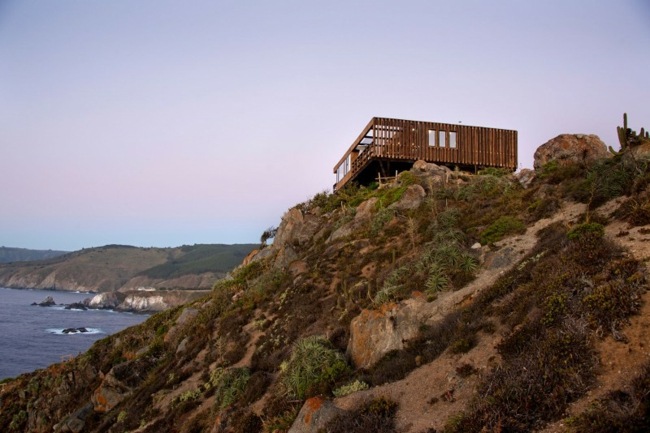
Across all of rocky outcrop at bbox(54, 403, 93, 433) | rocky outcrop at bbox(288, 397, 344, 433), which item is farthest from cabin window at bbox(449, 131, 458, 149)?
rocky outcrop at bbox(54, 403, 93, 433)

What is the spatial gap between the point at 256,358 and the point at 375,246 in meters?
8.80

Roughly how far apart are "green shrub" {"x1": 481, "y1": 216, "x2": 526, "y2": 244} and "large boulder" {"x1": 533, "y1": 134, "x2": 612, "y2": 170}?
31.6 feet

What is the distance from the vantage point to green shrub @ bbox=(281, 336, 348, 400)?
39.3 feet

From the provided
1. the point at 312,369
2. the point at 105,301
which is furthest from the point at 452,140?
the point at 105,301

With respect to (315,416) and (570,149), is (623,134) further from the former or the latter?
(315,416)

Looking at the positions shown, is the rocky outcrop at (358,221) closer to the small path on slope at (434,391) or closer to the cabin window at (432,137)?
the cabin window at (432,137)

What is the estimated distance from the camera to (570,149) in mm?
24812

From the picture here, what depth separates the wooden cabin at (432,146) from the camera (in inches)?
1359

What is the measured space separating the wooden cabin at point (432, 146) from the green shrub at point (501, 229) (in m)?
18.3

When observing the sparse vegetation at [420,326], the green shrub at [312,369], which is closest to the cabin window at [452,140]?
the sparse vegetation at [420,326]

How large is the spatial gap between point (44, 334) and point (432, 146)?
71806mm

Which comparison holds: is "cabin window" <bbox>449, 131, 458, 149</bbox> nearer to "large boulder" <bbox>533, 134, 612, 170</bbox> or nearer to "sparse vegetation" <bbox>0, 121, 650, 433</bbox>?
"sparse vegetation" <bbox>0, 121, 650, 433</bbox>

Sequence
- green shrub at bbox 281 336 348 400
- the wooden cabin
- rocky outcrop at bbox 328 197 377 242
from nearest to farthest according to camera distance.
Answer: green shrub at bbox 281 336 348 400
rocky outcrop at bbox 328 197 377 242
the wooden cabin

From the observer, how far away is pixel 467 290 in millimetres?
13039
